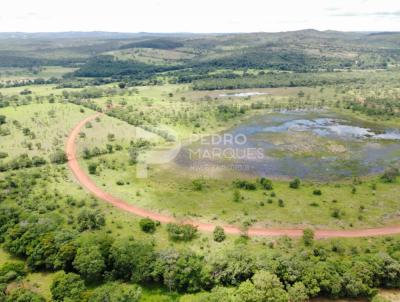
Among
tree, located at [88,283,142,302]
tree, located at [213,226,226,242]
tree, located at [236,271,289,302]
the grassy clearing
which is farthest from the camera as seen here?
the grassy clearing

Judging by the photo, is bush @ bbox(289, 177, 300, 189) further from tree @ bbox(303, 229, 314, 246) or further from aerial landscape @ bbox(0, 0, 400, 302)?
tree @ bbox(303, 229, 314, 246)

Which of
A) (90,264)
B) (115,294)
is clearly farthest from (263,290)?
(90,264)

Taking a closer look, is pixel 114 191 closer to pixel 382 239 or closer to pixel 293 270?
pixel 293 270

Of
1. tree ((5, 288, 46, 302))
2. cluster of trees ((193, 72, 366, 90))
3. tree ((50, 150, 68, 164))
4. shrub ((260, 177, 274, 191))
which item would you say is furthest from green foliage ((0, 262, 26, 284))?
cluster of trees ((193, 72, 366, 90))

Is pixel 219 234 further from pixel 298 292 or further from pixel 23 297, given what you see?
pixel 23 297

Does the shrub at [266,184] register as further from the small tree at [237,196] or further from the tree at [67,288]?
the tree at [67,288]

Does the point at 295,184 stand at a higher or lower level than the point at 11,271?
higher
